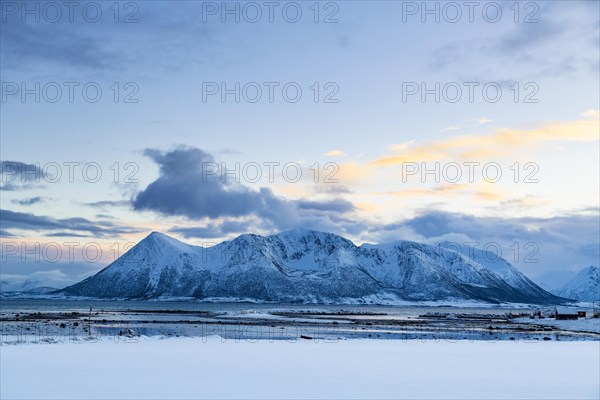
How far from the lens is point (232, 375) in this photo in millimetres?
31219

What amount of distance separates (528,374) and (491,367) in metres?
3.56

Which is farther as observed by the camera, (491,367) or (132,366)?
(491,367)

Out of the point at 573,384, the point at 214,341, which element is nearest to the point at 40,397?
the point at 573,384

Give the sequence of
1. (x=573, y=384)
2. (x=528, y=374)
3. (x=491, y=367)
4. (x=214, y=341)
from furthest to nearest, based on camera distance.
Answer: (x=214, y=341) < (x=491, y=367) < (x=528, y=374) < (x=573, y=384)

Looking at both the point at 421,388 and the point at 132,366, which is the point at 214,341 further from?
the point at 421,388

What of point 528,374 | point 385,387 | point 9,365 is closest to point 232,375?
point 385,387

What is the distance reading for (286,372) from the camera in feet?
108

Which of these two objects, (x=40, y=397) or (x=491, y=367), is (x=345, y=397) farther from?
(x=491, y=367)

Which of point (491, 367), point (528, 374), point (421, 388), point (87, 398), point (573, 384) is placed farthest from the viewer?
point (491, 367)

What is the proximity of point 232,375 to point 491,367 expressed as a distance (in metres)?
15.2

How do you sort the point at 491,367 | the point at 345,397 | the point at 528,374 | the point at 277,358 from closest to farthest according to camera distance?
the point at 345,397
the point at 528,374
the point at 491,367
the point at 277,358

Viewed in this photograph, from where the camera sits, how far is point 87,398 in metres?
23.8

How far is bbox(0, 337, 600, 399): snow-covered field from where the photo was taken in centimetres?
→ 2625

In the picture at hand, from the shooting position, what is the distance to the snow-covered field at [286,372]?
26.2m
